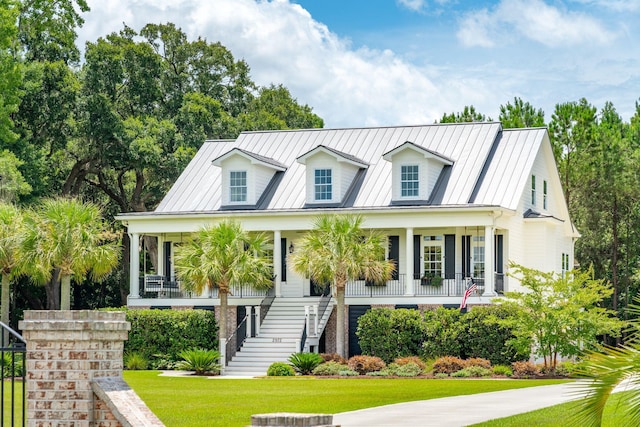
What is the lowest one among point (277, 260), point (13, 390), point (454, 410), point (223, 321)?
point (454, 410)

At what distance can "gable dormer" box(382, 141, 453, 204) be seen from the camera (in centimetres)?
3969

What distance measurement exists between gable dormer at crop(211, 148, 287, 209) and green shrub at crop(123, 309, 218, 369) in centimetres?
536

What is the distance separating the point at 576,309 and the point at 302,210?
11.2 metres

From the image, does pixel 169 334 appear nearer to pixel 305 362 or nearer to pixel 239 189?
pixel 305 362

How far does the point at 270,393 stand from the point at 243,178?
1737 cm

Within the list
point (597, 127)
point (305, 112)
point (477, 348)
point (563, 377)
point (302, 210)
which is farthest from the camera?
point (305, 112)

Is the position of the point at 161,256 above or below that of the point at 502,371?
above

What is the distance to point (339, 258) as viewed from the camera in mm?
35938

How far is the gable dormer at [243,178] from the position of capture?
4206cm

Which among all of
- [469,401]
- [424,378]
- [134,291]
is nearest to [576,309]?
[424,378]

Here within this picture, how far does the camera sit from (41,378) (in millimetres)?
10305

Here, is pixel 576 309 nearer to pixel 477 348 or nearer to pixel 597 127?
pixel 477 348

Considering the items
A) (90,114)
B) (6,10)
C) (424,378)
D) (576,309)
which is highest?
(6,10)

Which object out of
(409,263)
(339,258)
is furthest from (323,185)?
(339,258)
